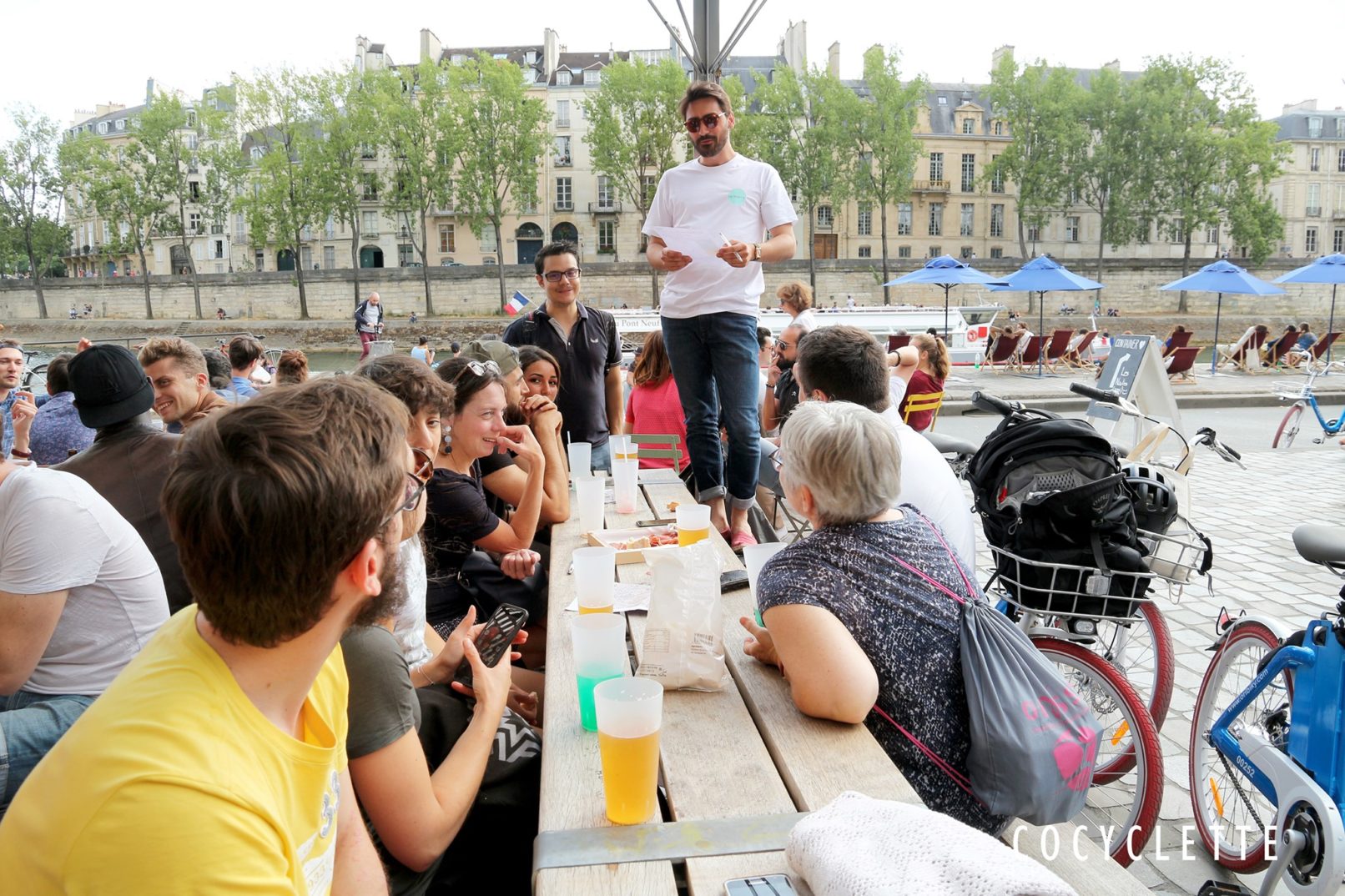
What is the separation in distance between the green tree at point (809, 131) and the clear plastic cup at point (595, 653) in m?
45.2

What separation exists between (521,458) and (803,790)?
8.06 feet

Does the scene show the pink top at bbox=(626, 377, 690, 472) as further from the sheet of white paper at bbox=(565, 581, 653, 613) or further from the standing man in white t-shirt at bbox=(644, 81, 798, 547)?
the sheet of white paper at bbox=(565, 581, 653, 613)

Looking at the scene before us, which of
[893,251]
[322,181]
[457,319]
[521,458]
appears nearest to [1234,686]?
[521,458]

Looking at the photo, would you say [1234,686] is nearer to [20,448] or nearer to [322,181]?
[20,448]

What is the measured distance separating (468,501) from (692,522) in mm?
819

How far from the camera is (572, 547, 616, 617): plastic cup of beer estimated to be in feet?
7.35

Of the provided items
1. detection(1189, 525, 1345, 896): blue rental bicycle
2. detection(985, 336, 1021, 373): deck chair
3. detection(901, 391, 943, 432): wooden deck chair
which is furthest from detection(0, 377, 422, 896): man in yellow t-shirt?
detection(985, 336, 1021, 373): deck chair

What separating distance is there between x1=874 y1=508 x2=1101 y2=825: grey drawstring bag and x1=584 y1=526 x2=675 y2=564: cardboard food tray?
118 centimetres

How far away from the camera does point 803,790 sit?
156cm

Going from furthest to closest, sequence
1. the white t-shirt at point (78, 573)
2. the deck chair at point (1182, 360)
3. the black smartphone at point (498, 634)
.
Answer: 1. the deck chair at point (1182, 360)
2. the white t-shirt at point (78, 573)
3. the black smartphone at point (498, 634)

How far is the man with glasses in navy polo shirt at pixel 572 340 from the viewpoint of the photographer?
5.38 metres

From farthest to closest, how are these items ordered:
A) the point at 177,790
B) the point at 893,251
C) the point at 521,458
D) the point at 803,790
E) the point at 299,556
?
the point at 893,251, the point at 521,458, the point at 803,790, the point at 299,556, the point at 177,790

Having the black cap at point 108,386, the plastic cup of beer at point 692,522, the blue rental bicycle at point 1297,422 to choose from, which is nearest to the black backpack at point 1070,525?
the plastic cup of beer at point 692,522

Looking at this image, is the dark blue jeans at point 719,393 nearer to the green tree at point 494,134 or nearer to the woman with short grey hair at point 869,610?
the woman with short grey hair at point 869,610
